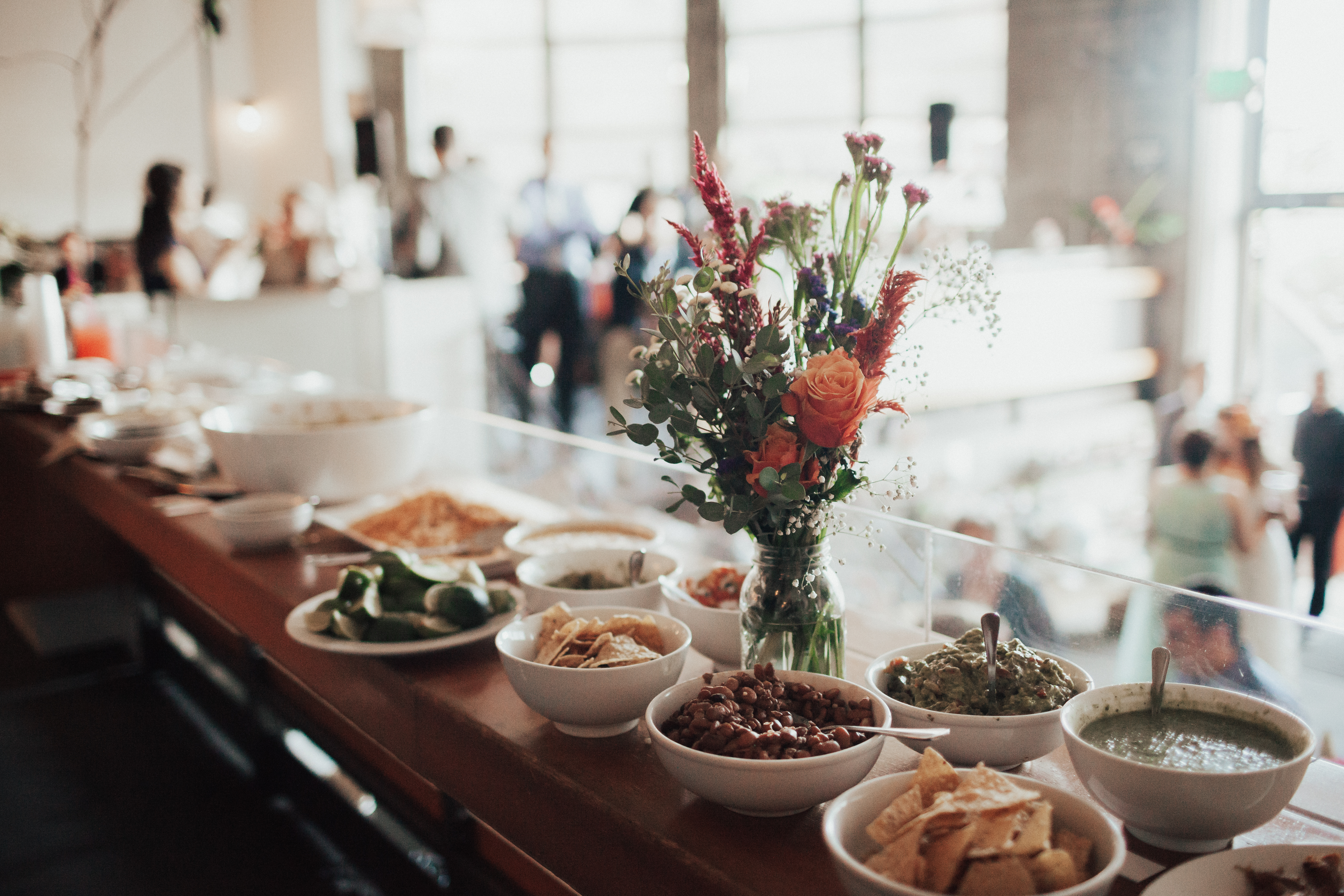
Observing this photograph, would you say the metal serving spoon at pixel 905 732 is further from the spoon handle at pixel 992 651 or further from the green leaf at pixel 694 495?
the green leaf at pixel 694 495

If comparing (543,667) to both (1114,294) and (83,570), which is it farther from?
(1114,294)

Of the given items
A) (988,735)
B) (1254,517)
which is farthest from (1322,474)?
(988,735)

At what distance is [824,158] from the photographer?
29.1ft

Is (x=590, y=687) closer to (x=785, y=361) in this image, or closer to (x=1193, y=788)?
(x=785, y=361)

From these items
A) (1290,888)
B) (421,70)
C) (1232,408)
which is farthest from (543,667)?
(421,70)

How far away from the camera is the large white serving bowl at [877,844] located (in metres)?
0.62

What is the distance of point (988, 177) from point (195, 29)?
613cm

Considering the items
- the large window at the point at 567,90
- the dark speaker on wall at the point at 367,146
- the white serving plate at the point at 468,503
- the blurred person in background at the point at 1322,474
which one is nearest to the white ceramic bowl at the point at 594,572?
the white serving plate at the point at 468,503

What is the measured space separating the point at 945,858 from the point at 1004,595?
0.45m

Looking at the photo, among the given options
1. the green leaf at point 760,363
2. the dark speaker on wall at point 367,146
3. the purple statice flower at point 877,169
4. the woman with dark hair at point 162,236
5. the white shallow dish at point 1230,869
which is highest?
the dark speaker on wall at point 367,146

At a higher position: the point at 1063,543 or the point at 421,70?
the point at 421,70

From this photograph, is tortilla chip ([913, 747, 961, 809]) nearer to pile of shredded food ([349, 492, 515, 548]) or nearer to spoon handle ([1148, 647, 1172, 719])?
spoon handle ([1148, 647, 1172, 719])

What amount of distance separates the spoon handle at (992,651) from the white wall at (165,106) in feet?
26.4

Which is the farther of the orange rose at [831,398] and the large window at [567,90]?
the large window at [567,90]
